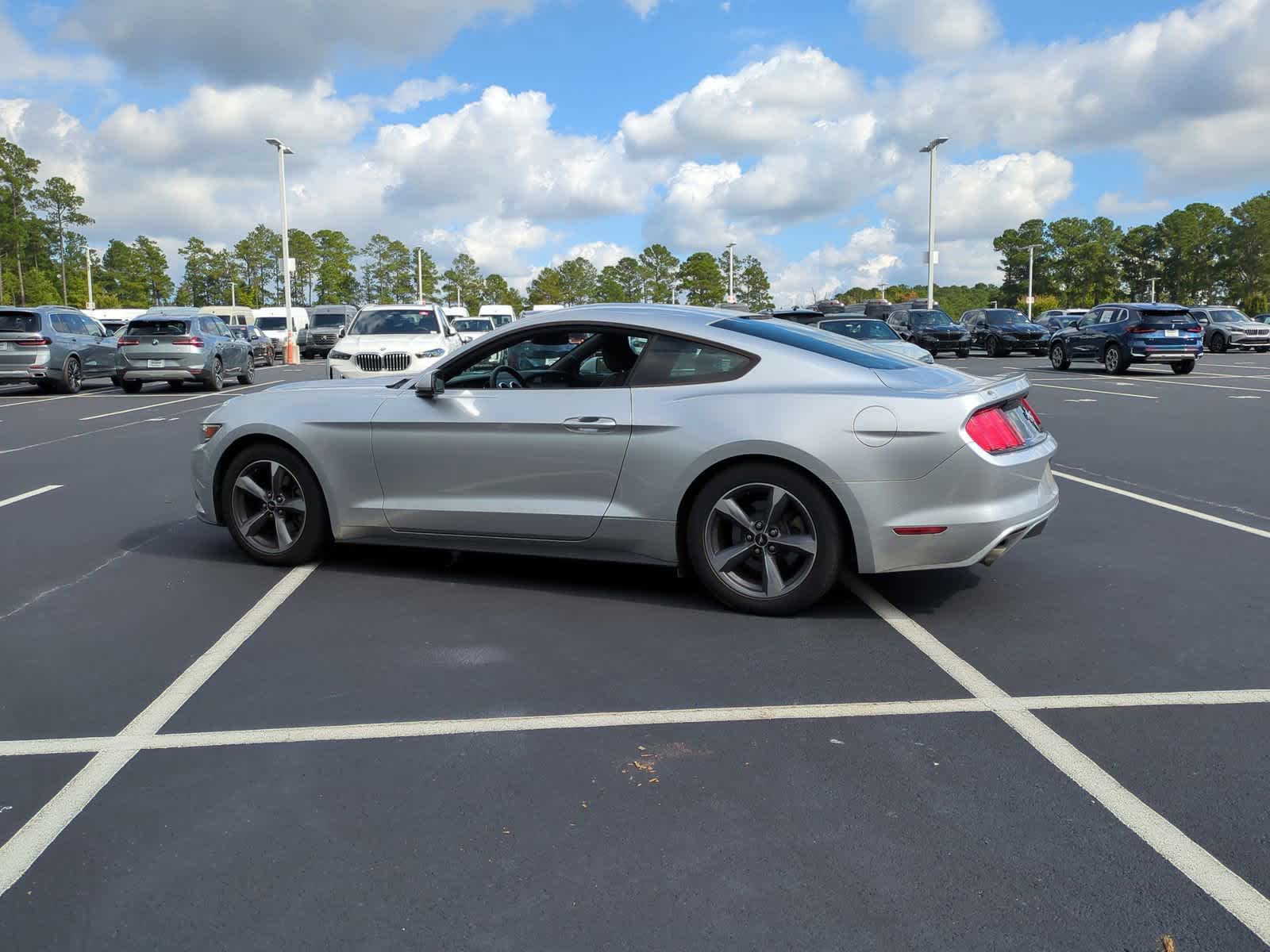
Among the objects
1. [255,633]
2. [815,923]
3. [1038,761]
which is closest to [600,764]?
[815,923]

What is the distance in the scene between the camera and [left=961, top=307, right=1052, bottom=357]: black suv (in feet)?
122

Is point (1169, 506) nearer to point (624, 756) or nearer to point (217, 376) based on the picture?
point (624, 756)

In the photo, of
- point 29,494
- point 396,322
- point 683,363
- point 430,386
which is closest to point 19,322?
point 396,322

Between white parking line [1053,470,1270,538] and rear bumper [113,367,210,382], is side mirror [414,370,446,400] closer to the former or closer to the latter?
white parking line [1053,470,1270,538]

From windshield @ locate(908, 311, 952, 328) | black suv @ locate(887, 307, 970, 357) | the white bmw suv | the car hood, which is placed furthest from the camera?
windshield @ locate(908, 311, 952, 328)

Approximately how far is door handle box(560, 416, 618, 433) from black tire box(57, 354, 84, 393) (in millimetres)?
19868

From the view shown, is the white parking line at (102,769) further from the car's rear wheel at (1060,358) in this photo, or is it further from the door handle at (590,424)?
the car's rear wheel at (1060,358)

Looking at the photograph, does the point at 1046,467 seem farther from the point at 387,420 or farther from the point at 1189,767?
the point at 387,420

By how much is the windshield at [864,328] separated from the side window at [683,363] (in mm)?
16140

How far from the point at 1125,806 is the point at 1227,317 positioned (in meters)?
42.7

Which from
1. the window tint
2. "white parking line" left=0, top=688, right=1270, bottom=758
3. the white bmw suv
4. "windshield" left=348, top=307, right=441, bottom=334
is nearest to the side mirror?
the window tint

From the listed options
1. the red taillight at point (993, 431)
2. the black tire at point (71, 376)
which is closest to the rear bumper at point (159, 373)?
the black tire at point (71, 376)

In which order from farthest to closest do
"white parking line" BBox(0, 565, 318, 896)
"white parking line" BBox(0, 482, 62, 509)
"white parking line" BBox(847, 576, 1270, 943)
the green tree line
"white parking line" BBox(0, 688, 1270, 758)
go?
the green tree line < "white parking line" BBox(0, 482, 62, 509) < "white parking line" BBox(0, 688, 1270, 758) < "white parking line" BBox(0, 565, 318, 896) < "white parking line" BBox(847, 576, 1270, 943)

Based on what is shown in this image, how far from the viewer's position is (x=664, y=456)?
517 centimetres
